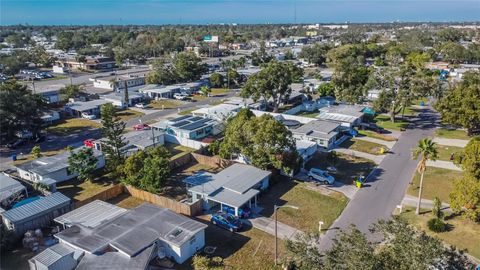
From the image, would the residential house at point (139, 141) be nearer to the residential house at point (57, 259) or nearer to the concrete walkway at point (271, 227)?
the residential house at point (57, 259)

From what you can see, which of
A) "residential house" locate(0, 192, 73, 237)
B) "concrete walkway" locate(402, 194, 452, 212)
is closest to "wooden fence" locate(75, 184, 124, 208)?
"residential house" locate(0, 192, 73, 237)

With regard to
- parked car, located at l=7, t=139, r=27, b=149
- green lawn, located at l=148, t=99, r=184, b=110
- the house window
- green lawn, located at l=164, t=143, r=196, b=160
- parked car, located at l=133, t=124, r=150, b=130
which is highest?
green lawn, located at l=148, t=99, r=184, b=110

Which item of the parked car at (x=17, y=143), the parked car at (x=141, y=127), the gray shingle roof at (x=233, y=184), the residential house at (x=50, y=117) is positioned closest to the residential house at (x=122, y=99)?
the residential house at (x=50, y=117)

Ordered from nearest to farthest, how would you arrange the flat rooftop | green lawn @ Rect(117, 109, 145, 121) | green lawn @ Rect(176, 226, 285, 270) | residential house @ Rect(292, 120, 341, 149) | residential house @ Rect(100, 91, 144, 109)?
the flat rooftop, green lawn @ Rect(176, 226, 285, 270), residential house @ Rect(292, 120, 341, 149), green lawn @ Rect(117, 109, 145, 121), residential house @ Rect(100, 91, 144, 109)

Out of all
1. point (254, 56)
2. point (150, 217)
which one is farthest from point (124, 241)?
point (254, 56)

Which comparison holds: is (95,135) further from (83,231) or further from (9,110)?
(83,231)

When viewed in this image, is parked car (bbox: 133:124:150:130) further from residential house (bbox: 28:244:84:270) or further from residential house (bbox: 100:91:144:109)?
residential house (bbox: 28:244:84:270)
